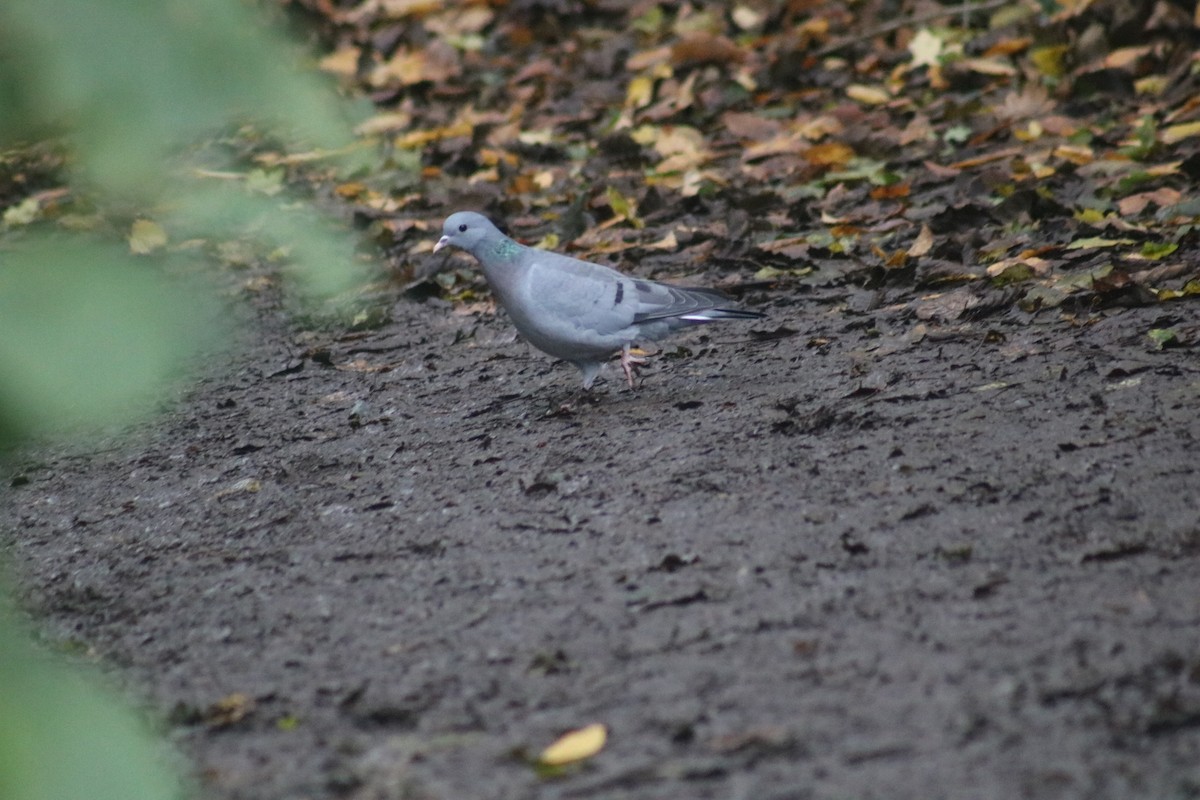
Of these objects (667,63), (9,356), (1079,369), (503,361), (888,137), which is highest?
(667,63)

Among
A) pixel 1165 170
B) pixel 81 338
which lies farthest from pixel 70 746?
pixel 1165 170

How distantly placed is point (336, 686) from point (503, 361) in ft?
9.01

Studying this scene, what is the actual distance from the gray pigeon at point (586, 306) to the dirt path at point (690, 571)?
20 cm

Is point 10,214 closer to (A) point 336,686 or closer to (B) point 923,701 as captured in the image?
(A) point 336,686

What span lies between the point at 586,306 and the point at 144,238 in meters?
3.24

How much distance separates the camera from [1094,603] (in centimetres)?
275

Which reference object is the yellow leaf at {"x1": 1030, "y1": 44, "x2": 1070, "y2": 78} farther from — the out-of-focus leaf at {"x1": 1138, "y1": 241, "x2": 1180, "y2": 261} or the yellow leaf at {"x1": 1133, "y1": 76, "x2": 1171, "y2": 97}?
the out-of-focus leaf at {"x1": 1138, "y1": 241, "x2": 1180, "y2": 261}

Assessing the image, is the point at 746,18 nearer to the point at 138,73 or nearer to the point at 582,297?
the point at 582,297

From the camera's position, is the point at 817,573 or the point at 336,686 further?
the point at 817,573

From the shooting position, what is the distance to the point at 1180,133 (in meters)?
6.16

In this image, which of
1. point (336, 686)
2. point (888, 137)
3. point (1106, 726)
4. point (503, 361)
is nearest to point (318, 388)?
point (503, 361)

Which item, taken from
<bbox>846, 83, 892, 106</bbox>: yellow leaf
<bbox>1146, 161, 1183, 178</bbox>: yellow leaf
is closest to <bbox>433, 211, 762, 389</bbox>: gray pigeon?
<bbox>1146, 161, 1183, 178</bbox>: yellow leaf

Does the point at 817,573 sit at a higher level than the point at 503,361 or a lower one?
lower

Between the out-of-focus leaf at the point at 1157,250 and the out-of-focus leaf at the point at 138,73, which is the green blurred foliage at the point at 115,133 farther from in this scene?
the out-of-focus leaf at the point at 1157,250
